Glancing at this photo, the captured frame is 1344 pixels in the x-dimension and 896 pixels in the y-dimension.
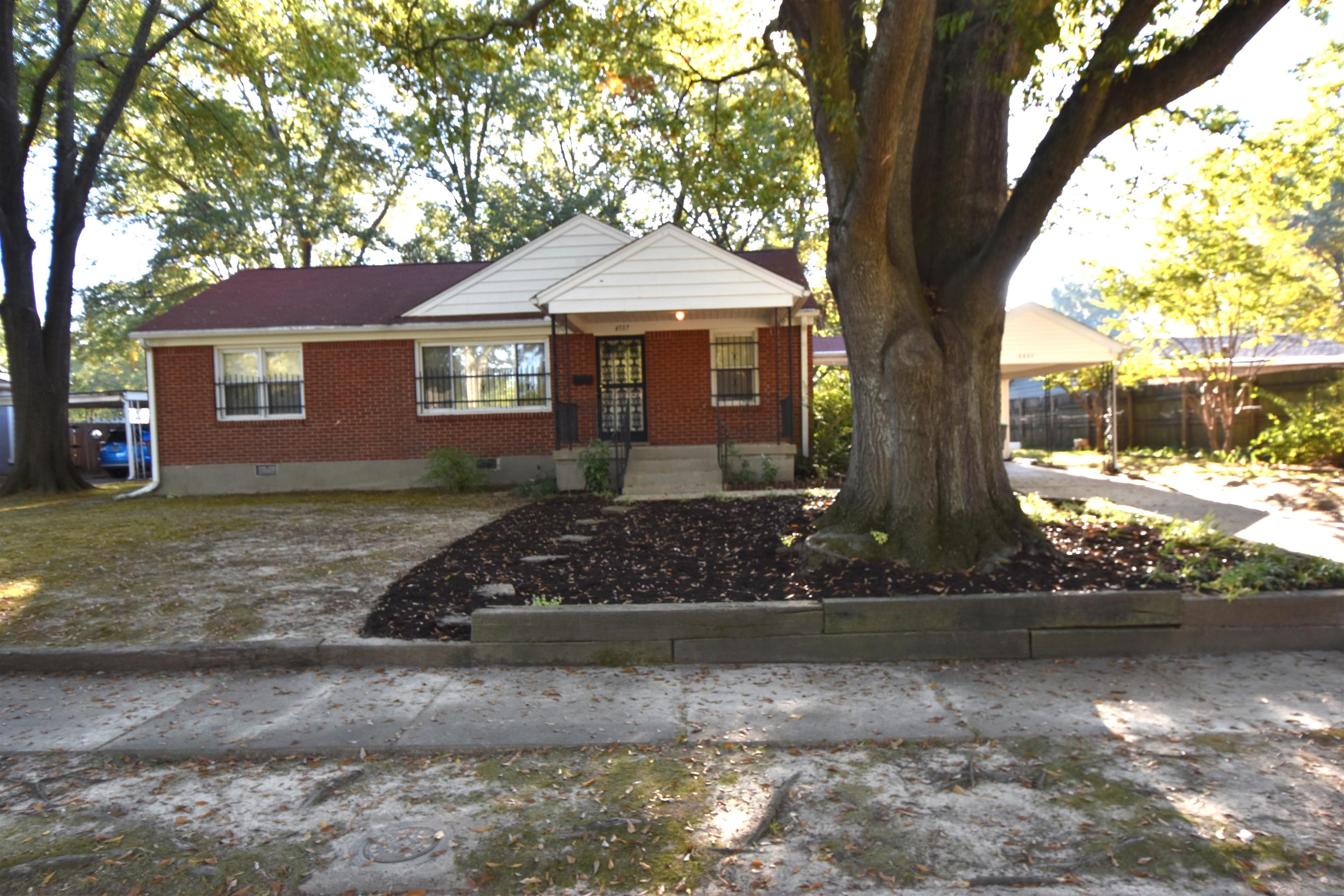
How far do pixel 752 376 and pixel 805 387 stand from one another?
3.29 feet

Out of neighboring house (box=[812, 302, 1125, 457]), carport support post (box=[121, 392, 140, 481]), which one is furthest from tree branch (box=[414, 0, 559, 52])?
carport support post (box=[121, 392, 140, 481])

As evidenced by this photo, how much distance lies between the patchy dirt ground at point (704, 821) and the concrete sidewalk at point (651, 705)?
0.16 meters

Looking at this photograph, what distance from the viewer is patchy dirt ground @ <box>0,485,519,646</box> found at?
245 inches

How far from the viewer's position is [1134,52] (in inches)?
247

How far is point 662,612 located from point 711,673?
530mm

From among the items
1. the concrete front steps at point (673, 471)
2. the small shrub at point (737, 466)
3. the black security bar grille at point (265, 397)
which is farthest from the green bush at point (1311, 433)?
the black security bar grille at point (265, 397)

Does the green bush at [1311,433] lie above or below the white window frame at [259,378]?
A: below

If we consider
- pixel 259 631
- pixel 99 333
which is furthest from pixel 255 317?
pixel 99 333

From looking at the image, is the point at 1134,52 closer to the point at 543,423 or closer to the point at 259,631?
the point at 259,631

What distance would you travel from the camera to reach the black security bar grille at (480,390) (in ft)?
52.0

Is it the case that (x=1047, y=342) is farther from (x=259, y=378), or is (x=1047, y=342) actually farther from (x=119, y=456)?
(x=119, y=456)

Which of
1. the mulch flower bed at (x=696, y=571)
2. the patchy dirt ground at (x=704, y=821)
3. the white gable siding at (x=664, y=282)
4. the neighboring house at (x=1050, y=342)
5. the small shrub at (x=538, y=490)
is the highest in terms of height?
the white gable siding at (x=664, y=282)

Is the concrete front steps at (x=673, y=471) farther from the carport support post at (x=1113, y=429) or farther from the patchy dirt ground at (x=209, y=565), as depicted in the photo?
the carport support post at (x=1113, y=429)

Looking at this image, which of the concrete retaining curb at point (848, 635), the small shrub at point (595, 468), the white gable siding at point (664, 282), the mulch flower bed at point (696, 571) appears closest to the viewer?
the concrete retaining curb at point (848, 635)
